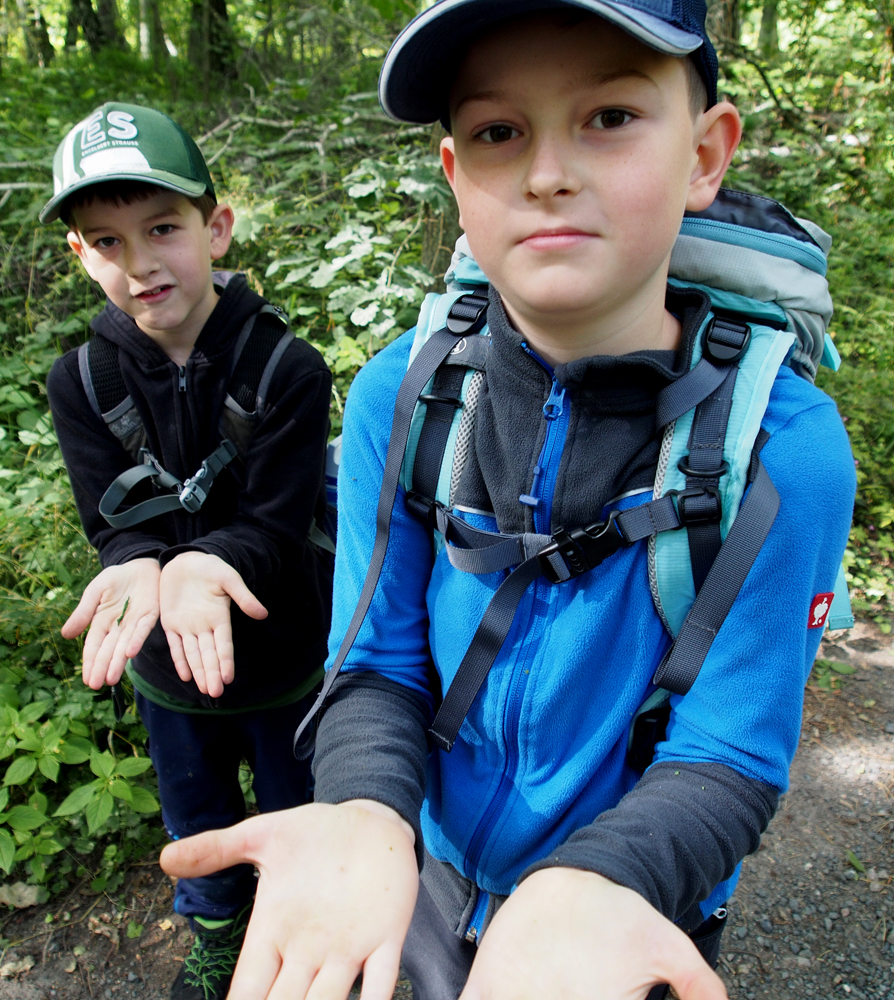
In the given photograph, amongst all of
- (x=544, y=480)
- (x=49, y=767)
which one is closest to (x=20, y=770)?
(x=49, y=767)

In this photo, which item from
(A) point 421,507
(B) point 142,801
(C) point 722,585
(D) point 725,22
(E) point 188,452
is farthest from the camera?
(D) point 725,22

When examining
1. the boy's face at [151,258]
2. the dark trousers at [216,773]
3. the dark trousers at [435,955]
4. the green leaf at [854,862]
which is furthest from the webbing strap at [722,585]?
the green leaf at [854,862]

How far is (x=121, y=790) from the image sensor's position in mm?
2365

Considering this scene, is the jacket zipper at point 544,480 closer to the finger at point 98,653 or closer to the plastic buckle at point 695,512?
the plastic buckle at point 695,512

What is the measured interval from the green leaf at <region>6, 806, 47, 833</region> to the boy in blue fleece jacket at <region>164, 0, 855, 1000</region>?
5.59 ft

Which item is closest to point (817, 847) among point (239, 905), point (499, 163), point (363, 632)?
point (239, 905)

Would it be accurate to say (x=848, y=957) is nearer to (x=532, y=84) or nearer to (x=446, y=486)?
(x=446, y=486)

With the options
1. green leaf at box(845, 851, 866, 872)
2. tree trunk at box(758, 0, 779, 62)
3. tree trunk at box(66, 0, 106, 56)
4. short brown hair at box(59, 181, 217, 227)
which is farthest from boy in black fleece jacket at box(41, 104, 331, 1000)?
tree trunk at box(66, 0, 106, 56)

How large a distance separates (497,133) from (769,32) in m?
11.0

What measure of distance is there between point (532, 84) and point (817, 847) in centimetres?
288

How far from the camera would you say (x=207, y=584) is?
175cm

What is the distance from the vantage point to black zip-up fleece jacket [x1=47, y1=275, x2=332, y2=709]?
2.02 m

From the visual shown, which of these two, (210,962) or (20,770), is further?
(20,770)

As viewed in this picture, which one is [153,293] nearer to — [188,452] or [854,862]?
[188,452]
